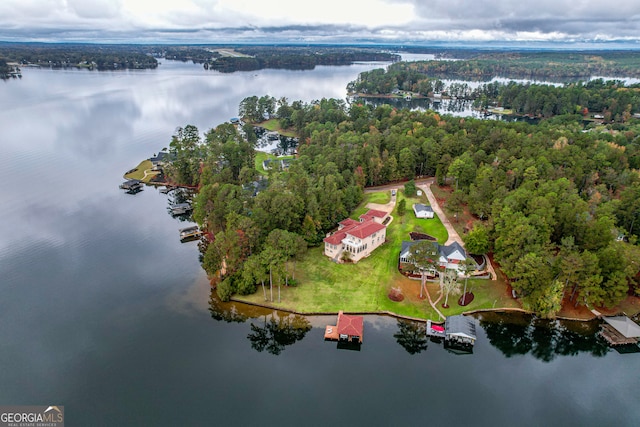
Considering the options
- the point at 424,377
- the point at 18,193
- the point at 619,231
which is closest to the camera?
the point at 424,377

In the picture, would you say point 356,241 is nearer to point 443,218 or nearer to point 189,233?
point 443,218

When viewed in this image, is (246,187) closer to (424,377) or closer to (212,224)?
(212,224)

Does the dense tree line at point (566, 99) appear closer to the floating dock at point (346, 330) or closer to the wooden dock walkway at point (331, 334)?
the floating dock at point (346, 330)

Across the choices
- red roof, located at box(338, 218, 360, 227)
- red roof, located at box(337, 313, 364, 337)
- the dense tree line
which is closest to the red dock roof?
red roof, located at box(337, 313, 364, 337)

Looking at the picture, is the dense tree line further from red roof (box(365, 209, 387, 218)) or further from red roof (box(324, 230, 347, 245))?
red roof (box(324, 230, 347, 245))

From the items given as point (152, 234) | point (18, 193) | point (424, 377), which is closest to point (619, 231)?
point (424, 377)

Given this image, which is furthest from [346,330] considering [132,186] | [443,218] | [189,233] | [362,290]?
[132,186]
